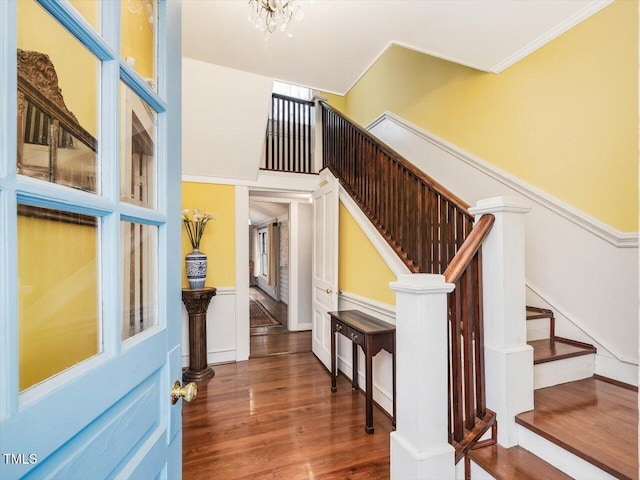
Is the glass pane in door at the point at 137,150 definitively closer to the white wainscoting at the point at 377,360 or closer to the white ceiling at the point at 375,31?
the white ceiling at the point at 375,31

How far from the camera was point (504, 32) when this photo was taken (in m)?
2.07

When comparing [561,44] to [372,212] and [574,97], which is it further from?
[372,212]

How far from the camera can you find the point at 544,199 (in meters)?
2.18

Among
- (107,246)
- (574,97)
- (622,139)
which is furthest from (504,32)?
(107,246)

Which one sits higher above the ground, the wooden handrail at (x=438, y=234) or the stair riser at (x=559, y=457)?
the wooden handrail at (x=438, y=234)

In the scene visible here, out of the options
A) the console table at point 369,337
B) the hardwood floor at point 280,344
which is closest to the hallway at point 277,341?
the hardwood floor at point 280,344

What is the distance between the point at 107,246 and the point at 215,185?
3.24 metres

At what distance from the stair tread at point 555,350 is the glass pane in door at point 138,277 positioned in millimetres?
1950

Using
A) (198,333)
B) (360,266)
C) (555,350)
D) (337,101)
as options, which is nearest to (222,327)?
(198,333)

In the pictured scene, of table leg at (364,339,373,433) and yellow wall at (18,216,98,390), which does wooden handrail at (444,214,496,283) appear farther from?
yellow wall at (18,216,98,390)

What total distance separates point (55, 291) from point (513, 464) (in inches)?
68.5

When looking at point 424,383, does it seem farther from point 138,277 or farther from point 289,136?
point 289,136

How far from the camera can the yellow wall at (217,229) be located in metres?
3.58

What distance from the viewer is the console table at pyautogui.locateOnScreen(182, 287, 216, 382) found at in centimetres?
319
